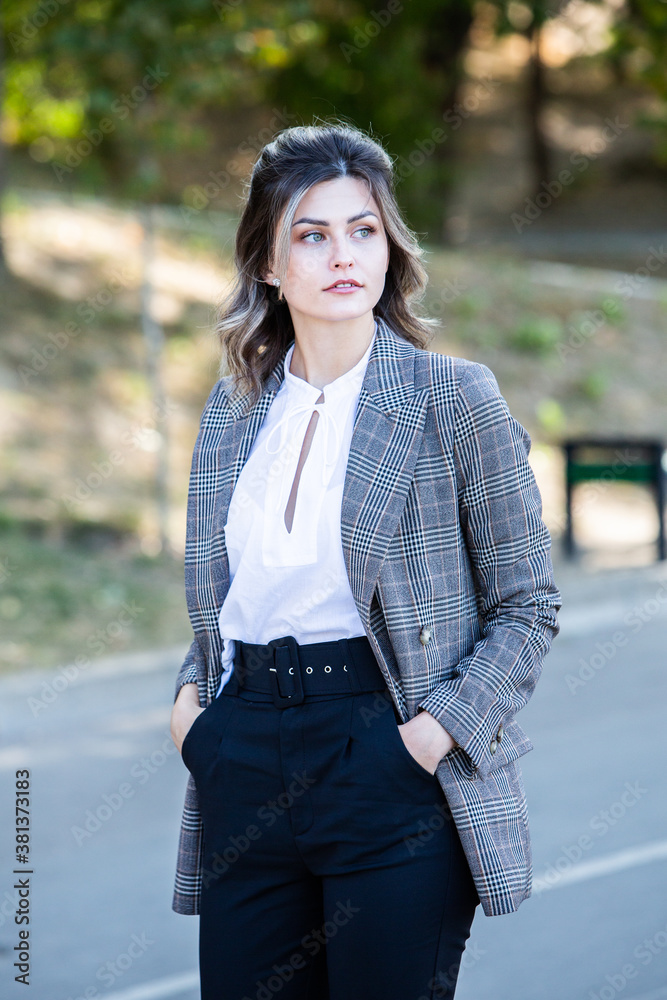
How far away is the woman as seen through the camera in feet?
7.10

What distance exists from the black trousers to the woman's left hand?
2 centimetres

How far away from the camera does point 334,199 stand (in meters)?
2.39

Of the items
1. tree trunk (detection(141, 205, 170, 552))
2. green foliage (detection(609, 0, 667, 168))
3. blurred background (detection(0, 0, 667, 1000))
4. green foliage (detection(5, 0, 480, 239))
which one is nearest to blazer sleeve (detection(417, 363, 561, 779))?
blurred background (detection(0, 0, 667, 1000))

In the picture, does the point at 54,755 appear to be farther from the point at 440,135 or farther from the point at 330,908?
the point at 440,135

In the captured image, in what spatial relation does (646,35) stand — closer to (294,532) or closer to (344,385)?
(344,385)

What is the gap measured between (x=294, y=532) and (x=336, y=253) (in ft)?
1.93

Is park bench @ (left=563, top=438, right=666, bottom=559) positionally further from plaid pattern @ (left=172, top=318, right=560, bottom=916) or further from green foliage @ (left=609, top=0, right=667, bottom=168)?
green foliage @ (left=609, top=0, right=667, bottom=168)

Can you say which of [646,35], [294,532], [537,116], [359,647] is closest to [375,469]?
[294,532]

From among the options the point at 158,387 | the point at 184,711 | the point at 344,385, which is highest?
the point at 158,387

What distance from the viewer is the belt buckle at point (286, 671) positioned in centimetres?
220

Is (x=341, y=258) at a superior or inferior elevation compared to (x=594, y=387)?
inferior

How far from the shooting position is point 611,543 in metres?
11.0

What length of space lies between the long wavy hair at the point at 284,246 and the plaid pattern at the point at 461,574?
0.88ft

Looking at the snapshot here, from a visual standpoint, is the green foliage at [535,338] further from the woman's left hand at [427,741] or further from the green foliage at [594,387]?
the woman's left hand at [427,741]
